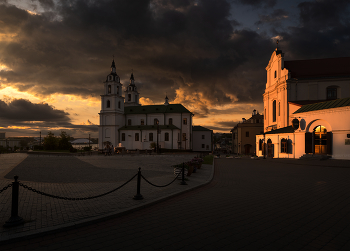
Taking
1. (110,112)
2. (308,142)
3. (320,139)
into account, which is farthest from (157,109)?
(320,139)

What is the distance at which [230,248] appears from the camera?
3.77 metres

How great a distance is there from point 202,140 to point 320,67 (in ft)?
123

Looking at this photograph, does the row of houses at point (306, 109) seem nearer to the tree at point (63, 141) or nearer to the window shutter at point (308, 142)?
the window shutter at point (308, 142)

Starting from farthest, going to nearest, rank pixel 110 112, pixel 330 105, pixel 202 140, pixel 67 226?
pixel 202 140 → pixel 110 112 → pixel 330 105 → pixel 67 226

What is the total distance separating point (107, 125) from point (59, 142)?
1327 cm

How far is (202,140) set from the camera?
65.5m

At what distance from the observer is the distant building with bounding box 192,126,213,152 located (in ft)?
213

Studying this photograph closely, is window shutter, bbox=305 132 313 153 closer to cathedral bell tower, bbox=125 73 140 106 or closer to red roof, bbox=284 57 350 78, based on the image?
red roof, bbox=284 57 350 78

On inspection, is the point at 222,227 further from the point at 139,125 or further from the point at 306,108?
the point at 139,125

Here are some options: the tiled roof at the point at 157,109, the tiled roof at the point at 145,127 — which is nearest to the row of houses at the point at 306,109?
the tiled roof at the point at 145,127

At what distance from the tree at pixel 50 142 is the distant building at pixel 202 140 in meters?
39.2

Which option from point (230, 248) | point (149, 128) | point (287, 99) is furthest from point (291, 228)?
point (149, 128)

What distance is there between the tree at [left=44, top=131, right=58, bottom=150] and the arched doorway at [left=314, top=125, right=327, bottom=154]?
52625mm

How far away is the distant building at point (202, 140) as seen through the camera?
6500 centimetres
